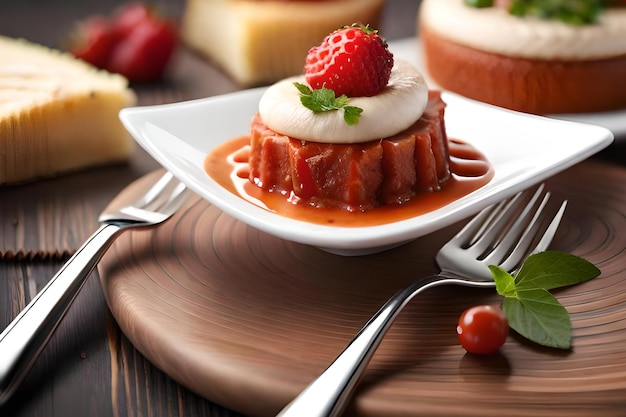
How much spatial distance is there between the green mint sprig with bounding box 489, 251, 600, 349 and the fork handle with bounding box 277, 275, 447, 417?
24 centimetres

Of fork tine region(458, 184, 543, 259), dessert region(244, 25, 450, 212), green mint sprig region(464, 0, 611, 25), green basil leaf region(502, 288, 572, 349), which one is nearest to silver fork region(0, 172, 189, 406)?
dessert region(244, 25, 450, 212)

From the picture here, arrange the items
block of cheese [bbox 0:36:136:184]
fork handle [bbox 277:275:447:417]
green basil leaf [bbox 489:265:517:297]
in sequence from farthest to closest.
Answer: block of cheese [bbox 0:36:136:184] < green basil leaf [bbox 489:265:517:297] < fork handle [bbox 277:275:447:417]

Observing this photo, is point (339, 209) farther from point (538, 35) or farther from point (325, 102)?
point (538, 35)

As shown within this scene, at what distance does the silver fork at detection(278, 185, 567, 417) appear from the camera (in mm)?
1362

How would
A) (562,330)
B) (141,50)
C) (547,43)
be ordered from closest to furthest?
(562,330), (547,43), (141,50)

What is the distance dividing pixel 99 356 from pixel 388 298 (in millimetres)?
598

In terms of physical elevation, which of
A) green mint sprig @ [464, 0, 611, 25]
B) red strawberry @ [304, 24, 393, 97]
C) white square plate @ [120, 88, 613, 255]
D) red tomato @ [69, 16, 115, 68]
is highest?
red strawberry @ [304, 24, 393, 97]

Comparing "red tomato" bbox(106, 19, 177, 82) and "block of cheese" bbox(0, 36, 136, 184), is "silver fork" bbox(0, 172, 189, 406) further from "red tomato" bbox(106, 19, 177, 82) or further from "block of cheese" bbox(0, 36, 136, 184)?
"red tomato" bbox(106, 19, 177, 82)

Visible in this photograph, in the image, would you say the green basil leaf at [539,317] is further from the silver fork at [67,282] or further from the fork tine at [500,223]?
the silver fork at [67,282]

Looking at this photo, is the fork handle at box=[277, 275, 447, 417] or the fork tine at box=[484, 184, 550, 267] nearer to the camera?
the fork handle at box=[277, 275, 447, 417]

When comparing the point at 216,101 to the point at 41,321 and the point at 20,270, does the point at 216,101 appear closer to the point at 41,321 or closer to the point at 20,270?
the point at 20,270

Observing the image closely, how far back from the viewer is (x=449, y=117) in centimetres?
229

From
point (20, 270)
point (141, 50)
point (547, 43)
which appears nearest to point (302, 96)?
point (20, 270)

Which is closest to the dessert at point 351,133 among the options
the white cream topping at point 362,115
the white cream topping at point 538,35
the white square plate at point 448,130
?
the white cream topping at point 362,115
